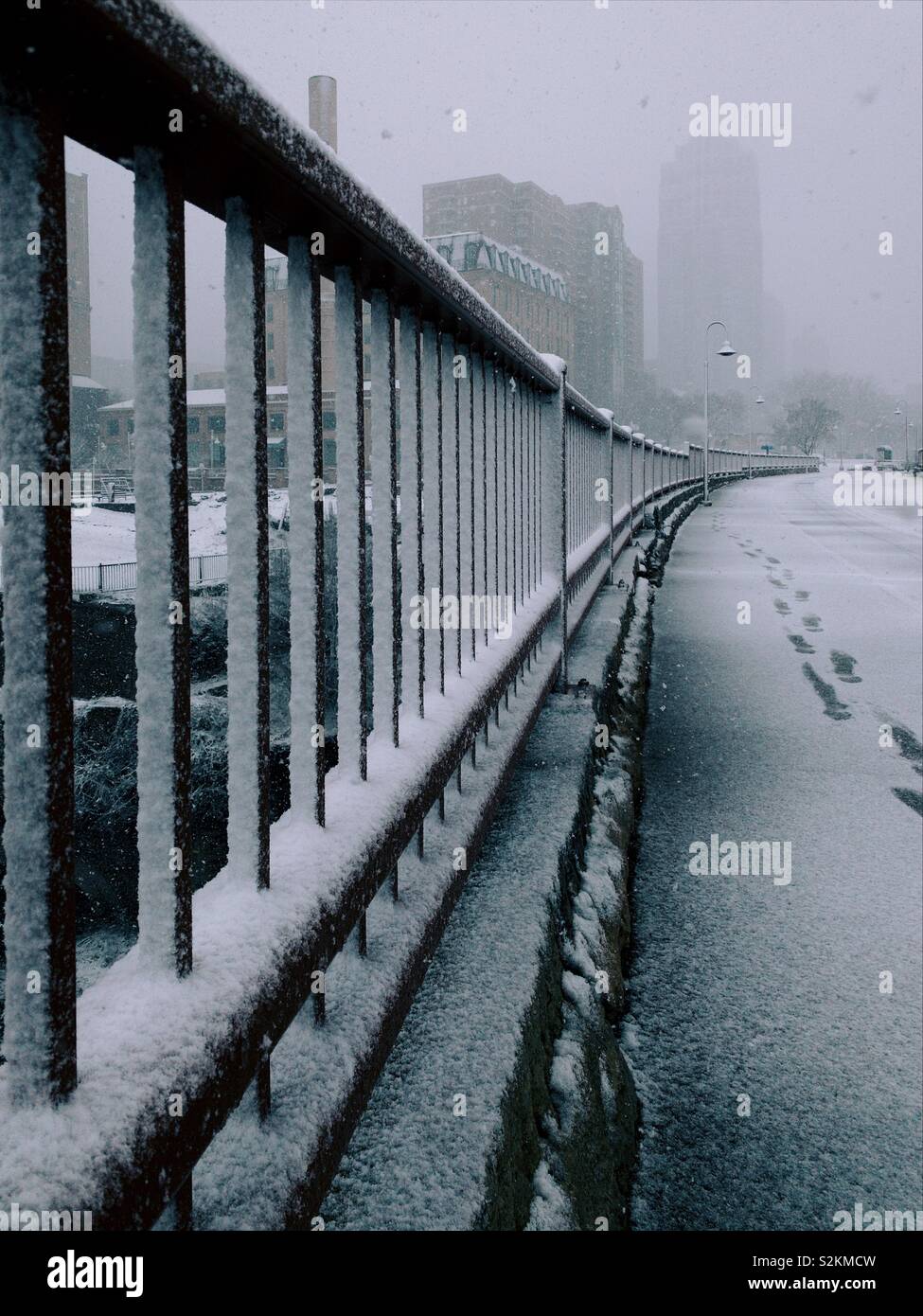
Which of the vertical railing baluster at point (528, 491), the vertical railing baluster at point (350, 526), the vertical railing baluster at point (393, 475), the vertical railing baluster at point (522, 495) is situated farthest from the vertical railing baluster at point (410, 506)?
the vertical railing baluster at point (528, 491)

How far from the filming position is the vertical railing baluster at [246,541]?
1303mm

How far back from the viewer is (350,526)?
1.86 meters

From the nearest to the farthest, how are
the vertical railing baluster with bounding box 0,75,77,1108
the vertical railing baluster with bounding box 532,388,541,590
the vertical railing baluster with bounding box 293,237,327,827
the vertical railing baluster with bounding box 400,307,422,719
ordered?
the vertical railing baluster with bounding box 0,75,77,1108
the vertical railing baluster with bounding box 293,237,327,827
the vertical railing baluster with bounding box 400,307,422,719
the vertical railing baluster with bounding box 532,388,541,590

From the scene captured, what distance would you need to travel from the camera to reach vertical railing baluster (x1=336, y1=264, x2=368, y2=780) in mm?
1791

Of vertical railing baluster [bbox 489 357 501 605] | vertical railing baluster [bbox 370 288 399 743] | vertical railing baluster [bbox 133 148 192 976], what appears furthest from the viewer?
vertical railing baluster [bbox 489 357 501 605]

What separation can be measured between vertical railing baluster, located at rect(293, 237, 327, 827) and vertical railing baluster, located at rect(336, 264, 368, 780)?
21 cm

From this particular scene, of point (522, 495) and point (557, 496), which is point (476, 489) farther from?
point (557, 496)

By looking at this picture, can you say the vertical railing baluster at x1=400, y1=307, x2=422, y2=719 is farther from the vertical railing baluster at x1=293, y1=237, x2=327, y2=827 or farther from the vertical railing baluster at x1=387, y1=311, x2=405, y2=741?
the vertical railing baluster at x1=293, y1=237, x2=327, y2=827

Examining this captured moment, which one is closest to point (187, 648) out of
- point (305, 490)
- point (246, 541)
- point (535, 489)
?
point (246, 541)

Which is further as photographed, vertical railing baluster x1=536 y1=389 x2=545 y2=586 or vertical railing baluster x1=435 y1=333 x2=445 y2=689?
vertical railing baluster x1=536 y1=389 x2=545 y2=586

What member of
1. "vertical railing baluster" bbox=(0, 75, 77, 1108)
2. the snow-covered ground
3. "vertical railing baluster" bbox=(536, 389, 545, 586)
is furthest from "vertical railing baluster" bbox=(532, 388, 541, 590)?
"vertical railing baluster" bbox=(0, 75, 77, 1108)

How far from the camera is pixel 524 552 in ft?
14.2

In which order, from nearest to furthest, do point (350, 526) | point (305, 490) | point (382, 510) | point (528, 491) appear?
point (305, 490)
point (350, 526)
point (382, 510)
point (528, 491)

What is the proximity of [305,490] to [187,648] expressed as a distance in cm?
46
